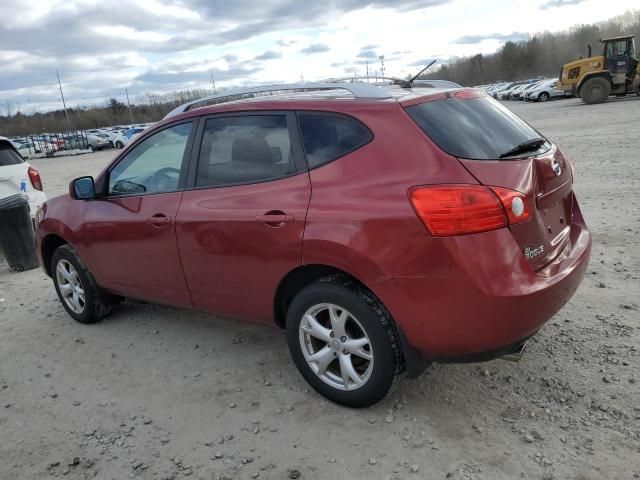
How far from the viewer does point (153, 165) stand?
13.3ft

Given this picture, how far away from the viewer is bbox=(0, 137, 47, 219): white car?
7.41 m

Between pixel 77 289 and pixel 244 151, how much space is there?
7.75 ft

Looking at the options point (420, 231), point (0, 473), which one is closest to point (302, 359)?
point (420, 231)

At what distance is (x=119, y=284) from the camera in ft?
14.4

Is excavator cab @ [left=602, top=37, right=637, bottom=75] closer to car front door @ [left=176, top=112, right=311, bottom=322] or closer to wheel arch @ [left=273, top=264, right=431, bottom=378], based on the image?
car front door @ [left=176, top=112, right=311, bottom=322]

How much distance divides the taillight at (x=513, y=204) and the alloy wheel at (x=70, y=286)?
364 centimetres

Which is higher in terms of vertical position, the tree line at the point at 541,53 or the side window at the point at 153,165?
the tree line at the point at 541,53

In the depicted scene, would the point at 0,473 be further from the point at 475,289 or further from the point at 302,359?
the point at 475,289

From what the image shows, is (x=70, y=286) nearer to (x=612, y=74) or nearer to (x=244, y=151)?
(x=244, y=151)

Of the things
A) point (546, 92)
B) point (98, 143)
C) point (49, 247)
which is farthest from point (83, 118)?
point (49, 247)

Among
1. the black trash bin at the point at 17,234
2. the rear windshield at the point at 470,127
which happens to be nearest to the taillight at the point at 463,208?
the rear windshield at the point at 470,127

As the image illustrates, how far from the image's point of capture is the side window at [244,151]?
10.6 ft

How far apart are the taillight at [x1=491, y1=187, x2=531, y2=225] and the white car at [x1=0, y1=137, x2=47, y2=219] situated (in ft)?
21.9

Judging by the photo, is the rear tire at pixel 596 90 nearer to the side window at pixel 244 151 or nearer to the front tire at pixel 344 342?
the side window at pixel 244 151
